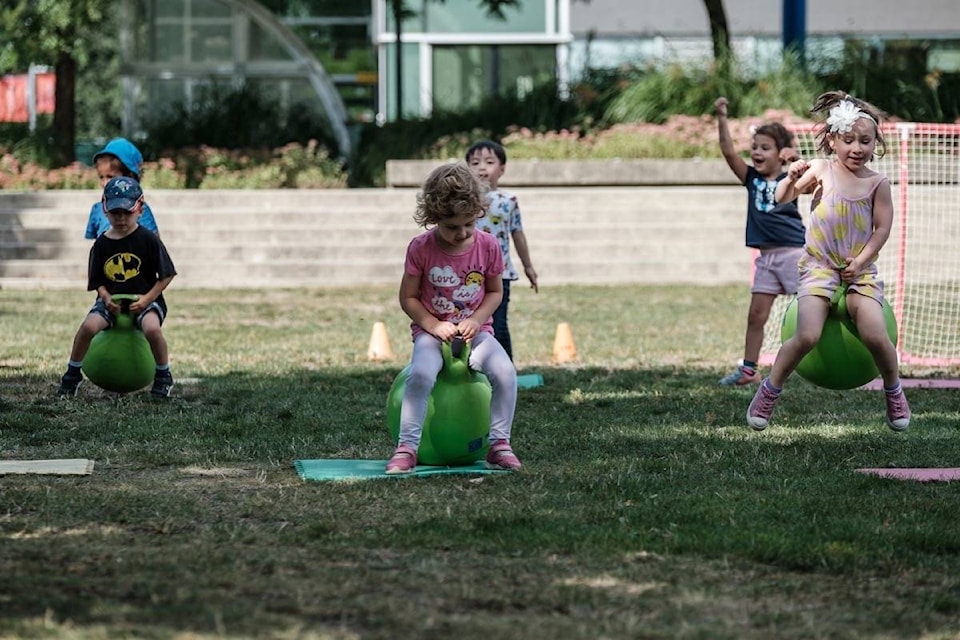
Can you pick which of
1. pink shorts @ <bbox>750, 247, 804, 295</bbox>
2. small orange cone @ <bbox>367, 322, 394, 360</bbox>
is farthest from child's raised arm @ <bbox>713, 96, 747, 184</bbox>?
small orange cone @ <bbox>367, 322, 394, 360</bbox>

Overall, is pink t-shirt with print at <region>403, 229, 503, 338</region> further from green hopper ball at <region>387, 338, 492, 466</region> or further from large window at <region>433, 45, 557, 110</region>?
large window at <region>433, 45, 557, 110</region>

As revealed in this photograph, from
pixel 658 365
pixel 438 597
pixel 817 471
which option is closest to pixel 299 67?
pixel 658 365

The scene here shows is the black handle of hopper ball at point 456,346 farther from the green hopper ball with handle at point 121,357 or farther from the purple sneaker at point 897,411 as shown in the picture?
the green hopper ball with handle at point 121,357

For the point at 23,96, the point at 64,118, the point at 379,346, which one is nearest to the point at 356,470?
the point at 379,346

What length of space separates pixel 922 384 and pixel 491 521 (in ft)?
17.1

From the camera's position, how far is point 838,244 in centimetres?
720

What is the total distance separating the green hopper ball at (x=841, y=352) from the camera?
7.24 meters

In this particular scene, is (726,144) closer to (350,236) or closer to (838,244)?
(838,244)

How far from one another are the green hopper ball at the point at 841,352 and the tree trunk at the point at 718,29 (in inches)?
604

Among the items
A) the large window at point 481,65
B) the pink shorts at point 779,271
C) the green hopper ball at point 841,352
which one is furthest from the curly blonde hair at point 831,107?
the large window at point 481,65

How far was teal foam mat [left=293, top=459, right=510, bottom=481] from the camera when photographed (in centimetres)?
630

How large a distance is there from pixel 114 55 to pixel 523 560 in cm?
5032

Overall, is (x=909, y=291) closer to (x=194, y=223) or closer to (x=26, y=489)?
(x=194, y=223)

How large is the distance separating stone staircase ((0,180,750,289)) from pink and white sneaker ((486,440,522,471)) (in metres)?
11.6
